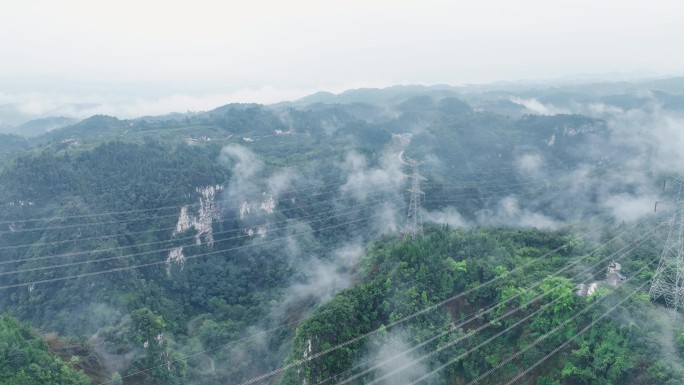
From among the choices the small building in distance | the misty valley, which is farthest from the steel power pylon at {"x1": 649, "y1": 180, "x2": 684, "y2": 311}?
the small building in distance

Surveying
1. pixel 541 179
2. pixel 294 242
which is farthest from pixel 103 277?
pixel 541 179

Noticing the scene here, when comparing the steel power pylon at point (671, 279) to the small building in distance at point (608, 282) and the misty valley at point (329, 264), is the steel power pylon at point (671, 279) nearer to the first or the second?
the misty valley at point (329, 264)

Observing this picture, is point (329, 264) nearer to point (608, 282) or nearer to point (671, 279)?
point (608, 282)

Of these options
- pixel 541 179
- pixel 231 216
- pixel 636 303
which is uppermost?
pixel 636 303

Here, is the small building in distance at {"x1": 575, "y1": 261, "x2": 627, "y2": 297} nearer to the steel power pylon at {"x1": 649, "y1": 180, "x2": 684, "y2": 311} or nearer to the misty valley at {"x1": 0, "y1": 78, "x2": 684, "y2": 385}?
the misty valley at {"x1": 0, "y1": 78, "x2": 684, "y2": 385}

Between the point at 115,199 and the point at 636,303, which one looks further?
the point at 115,199

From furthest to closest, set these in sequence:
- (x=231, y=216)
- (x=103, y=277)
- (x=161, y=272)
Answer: (x=231, y=216) → (x=161, y=272) → (x=103, y=277)

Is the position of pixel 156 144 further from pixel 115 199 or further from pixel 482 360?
pixel 482 360

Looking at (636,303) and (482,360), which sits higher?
(636,303)

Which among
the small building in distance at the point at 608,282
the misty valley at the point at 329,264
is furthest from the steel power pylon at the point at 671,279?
the small building in distance at the point at 608,282
